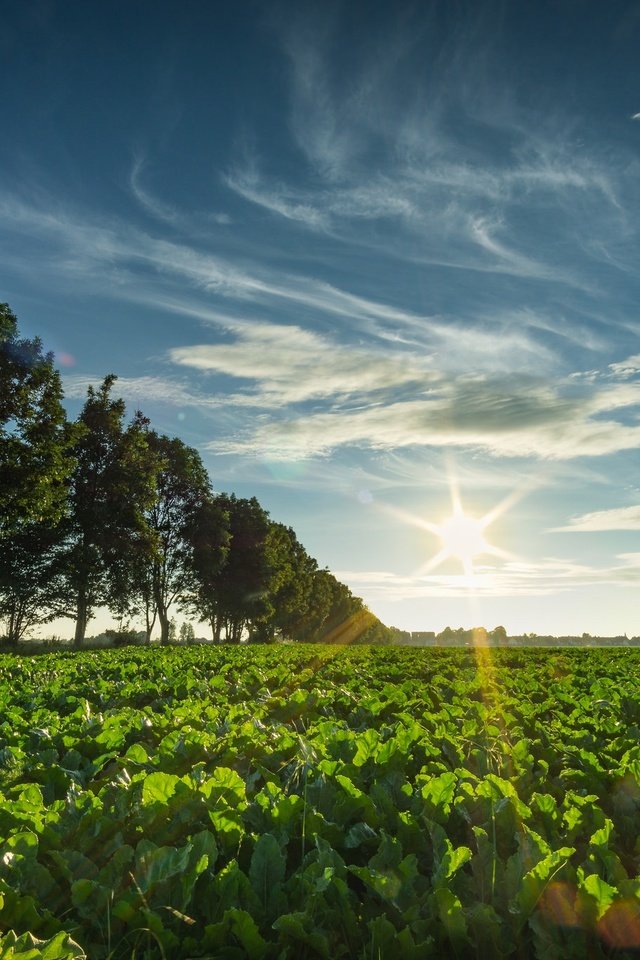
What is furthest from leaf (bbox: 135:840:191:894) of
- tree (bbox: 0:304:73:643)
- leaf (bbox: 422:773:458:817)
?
tree (bbox: 0:304:73:643)

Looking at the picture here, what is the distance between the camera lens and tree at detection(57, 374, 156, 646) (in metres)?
32.2

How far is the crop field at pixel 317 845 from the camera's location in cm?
214

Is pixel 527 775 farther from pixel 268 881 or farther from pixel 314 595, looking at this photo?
pixel 314 595

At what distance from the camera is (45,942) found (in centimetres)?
190

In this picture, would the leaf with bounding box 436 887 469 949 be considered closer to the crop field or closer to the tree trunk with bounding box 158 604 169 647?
the crop field

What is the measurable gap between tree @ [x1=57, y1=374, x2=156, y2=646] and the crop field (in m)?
28.5

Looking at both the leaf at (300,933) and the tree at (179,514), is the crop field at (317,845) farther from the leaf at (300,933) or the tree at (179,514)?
the tree at (179,514)

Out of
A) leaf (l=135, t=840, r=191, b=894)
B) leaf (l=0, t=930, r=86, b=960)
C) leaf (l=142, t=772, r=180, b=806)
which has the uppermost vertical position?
leaf (l=142, t=772, r=180, b=806)

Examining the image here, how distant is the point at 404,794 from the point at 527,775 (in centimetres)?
94

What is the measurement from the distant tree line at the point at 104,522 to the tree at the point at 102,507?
5 cm

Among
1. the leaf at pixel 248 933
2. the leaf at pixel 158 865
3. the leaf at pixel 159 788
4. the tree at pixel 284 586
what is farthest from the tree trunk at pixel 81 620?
the leaf at pixel 248 933

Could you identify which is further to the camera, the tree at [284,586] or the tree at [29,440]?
→ the tree at [284,586]

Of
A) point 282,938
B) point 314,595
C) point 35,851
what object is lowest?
point 282,938

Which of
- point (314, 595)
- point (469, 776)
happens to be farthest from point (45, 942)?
point (314, 595)
